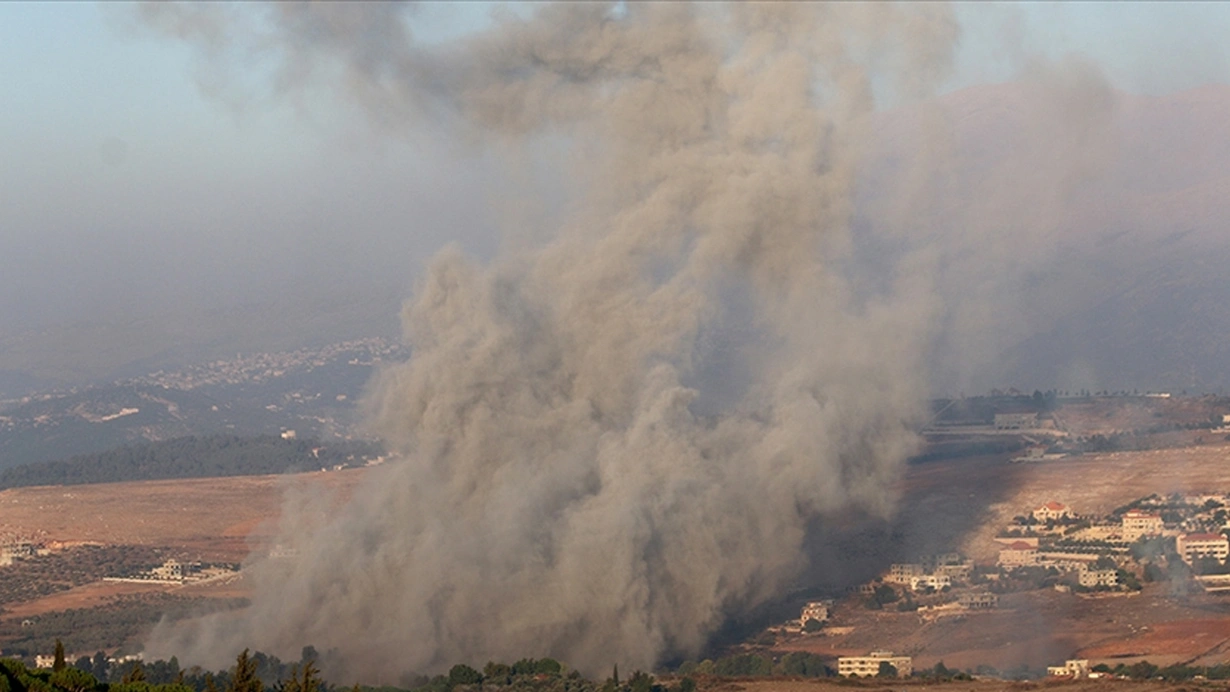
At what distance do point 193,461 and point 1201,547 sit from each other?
6622 cm

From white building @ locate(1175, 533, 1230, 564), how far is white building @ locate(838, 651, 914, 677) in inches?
534

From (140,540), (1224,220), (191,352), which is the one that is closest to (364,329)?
(191,352)

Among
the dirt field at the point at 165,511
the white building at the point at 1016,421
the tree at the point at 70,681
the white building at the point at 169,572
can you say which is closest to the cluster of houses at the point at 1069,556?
the tree at the point at 70,681

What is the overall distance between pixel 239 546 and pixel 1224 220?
423 ft

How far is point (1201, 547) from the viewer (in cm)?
5391

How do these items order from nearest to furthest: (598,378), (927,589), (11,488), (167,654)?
(167,654)
(598,378)
(927,589)
(11,488)

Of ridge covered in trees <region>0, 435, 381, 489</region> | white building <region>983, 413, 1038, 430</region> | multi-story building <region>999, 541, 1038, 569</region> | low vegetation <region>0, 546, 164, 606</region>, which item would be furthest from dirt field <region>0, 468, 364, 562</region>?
white building <region>983, 413, 1038, 430</region>

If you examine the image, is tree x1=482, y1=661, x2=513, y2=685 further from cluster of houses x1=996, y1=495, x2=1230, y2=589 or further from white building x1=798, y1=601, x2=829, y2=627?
cluster of houses x1=996, y1=495, x2=1230, y2=589

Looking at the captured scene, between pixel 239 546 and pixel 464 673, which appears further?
pixel 239 546

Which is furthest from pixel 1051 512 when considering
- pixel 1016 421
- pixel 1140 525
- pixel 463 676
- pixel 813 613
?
pixel 1016 421

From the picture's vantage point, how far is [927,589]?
170 ft

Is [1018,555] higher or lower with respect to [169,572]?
lower

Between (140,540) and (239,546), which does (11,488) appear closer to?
(140,540)

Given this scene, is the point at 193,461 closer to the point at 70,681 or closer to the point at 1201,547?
the point at 1201,547
